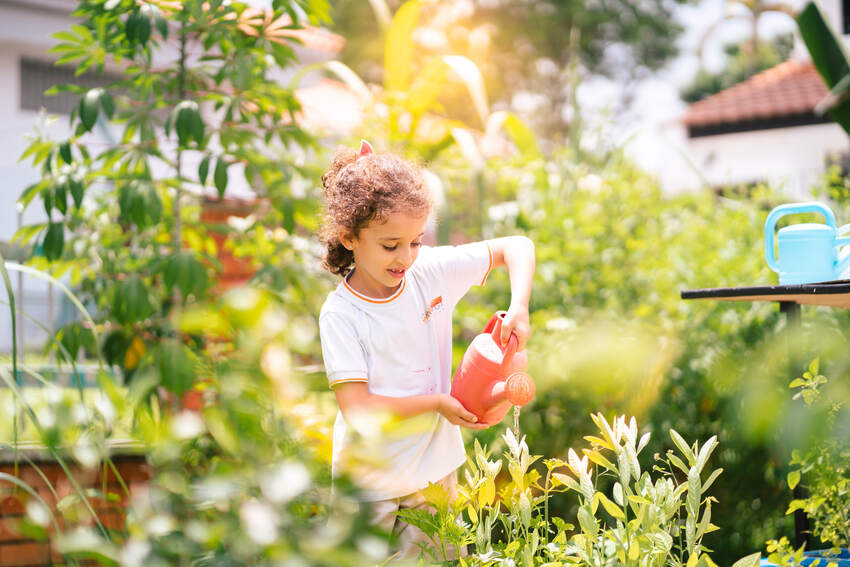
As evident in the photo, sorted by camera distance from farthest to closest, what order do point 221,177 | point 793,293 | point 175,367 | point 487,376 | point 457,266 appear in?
point 221,177
point 175,367
point 457,266
point 487,376
point 793,293

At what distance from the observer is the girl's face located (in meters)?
1.83

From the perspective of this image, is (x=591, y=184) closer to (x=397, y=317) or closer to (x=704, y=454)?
(x=397, y=317)

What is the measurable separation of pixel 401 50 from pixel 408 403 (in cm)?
282

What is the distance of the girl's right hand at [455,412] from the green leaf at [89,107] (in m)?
1.68

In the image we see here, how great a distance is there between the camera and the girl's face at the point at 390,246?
1834mm

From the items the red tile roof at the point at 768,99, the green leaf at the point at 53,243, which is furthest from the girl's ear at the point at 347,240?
the red tile roof at the point at 768,99

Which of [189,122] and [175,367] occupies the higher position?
[189,122]

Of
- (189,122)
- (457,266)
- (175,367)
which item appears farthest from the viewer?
(189,122)

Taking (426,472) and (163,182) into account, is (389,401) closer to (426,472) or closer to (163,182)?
(426,472)

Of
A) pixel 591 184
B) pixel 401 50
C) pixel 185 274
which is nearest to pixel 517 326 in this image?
pixel 185 274

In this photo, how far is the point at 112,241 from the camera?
3.49m

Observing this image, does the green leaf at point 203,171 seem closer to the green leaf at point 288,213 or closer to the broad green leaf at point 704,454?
the green leaf at point 288,213

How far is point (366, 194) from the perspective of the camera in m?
1.88

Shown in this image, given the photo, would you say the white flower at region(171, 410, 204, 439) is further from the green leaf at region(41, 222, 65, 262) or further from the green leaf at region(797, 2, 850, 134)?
the green leaf at region(797, 2, 850, 134)
